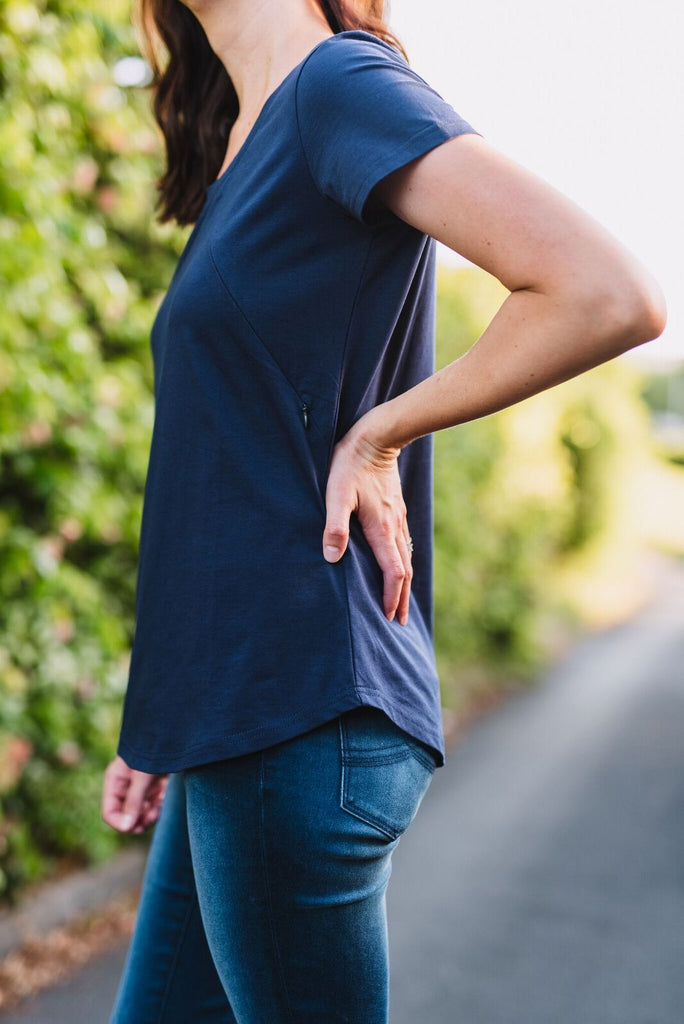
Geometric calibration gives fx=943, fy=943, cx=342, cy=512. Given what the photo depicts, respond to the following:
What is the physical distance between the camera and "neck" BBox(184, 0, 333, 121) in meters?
1.22

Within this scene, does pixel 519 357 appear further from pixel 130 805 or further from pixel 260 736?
pixel 130 805

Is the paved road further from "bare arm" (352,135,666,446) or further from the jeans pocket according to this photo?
"bare arm" (352,135,666,446)

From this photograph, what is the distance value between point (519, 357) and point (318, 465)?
0.89ft

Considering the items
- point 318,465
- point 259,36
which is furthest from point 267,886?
point 259,36

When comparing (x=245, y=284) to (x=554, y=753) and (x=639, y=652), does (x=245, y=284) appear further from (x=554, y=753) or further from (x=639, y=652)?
(x=639, y=652)

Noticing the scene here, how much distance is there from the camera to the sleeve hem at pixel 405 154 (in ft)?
3.15

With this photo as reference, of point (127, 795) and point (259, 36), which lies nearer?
point (259, 36)

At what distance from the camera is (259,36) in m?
1.27

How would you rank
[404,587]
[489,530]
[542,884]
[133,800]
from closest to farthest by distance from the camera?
[404,587] < [133,800] < [542,884] < [489,530]

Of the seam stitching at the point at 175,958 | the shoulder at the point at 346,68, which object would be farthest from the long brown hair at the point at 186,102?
the seam stitching at the point at 175,958

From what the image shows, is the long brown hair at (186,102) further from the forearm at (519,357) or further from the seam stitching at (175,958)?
the seam stitching at (175,958)

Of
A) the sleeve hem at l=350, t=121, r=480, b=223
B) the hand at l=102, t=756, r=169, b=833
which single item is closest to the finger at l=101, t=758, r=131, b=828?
the hand at l=102, t=756, r=169, b=833

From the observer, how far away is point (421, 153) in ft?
3.18

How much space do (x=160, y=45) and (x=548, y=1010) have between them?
2774 millimetres
